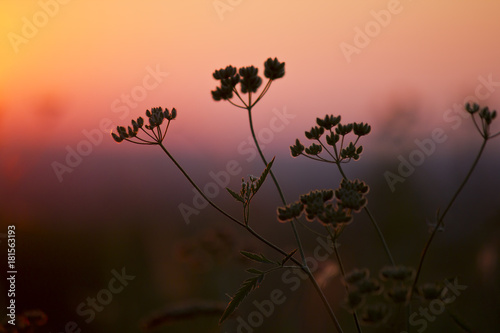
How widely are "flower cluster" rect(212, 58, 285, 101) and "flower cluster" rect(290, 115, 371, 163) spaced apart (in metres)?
0.32

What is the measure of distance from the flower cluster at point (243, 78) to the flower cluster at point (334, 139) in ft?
1.04

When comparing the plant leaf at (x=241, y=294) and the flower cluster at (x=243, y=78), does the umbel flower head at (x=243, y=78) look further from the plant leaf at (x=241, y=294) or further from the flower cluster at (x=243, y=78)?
the plant leaf at (x=241, y=294)

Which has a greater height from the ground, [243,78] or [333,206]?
[243,78]

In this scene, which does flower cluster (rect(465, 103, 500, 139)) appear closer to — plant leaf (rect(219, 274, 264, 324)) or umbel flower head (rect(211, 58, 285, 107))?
umbel flower head (rect(211, 58, 285, 107))

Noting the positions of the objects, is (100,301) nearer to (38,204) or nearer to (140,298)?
(140,298)

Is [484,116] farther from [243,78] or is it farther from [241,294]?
[241,294]

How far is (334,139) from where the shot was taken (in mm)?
2072

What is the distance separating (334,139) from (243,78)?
0.53 m

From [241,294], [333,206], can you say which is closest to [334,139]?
[333,206]

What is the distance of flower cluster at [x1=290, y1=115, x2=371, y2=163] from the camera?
2.02 metres

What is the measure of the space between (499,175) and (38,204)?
6.45 metres

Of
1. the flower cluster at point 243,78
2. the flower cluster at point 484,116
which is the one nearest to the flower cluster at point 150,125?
the flower cluster at point 243,78

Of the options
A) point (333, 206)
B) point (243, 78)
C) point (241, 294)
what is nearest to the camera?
point (241, 294)

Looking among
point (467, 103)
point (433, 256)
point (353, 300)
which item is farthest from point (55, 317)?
point (433, 256)
